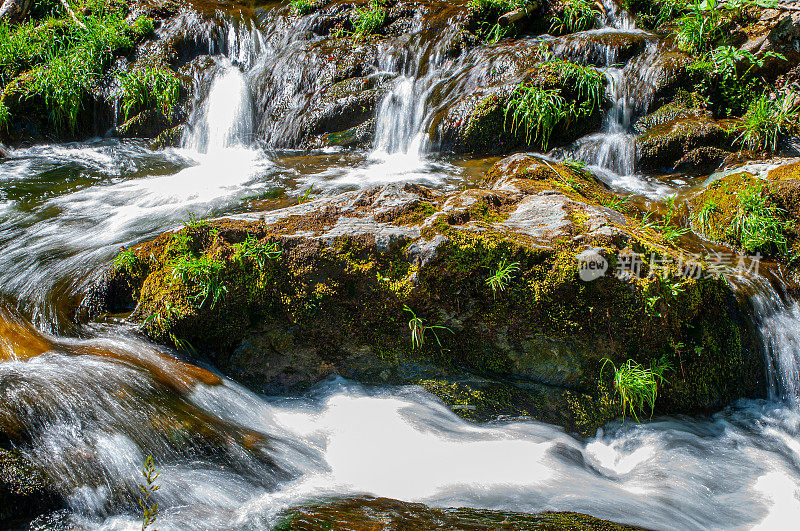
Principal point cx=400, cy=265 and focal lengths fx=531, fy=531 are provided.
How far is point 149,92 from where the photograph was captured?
9.54 metres

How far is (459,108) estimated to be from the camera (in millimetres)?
7906

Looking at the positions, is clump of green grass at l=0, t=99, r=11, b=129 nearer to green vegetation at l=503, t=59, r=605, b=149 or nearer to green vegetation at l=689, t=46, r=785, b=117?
green vegetation at l=503, t=59, r=605, b=149

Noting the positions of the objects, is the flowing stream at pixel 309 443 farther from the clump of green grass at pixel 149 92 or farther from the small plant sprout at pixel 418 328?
the clump of green grass at pixel 149 92

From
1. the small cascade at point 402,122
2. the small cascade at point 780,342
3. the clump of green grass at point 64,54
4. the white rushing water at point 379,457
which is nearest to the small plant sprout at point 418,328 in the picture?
the white rushing water at point 379,457

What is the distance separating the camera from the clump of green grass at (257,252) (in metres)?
3.64

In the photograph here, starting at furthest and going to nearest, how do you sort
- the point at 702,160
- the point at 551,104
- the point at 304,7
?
the point at 304,7
the point at 551,104
the point at 702,160

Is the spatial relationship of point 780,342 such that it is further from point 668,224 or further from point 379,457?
point 379,457

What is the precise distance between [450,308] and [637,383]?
1264mm

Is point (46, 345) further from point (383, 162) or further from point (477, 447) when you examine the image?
point (383, 162)

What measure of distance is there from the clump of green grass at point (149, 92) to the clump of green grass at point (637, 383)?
8771mm

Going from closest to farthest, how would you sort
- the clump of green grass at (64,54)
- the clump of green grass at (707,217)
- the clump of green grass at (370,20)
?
the clump of green grass at (707,217) → the clump of green grass at (64,54) → the clump of green grass at (370,20)

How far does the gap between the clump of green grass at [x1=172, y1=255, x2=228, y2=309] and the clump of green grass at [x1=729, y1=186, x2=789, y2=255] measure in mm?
4228

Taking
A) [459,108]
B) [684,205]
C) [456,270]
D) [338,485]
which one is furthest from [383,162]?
[338,485]

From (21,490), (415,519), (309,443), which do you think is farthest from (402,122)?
(21,490)
